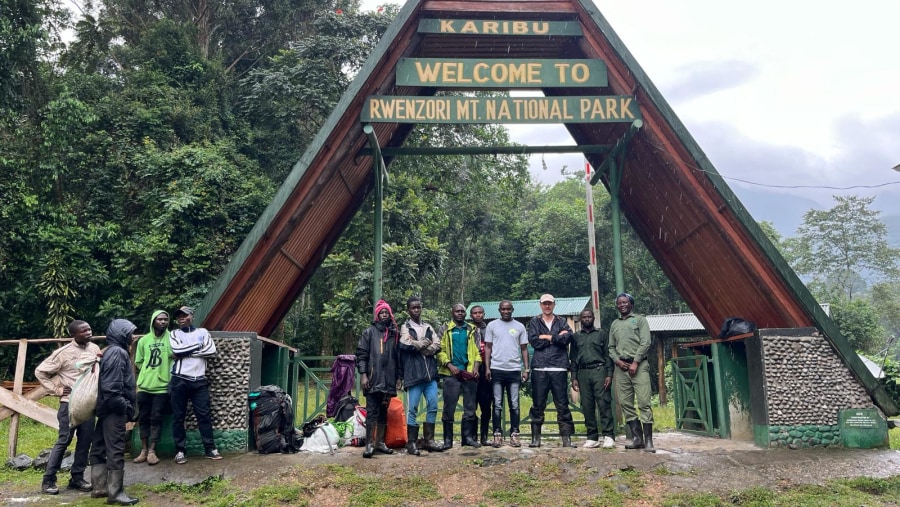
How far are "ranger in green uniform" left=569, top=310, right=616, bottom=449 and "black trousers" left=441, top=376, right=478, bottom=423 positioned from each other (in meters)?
1.39

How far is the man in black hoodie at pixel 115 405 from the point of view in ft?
19.4

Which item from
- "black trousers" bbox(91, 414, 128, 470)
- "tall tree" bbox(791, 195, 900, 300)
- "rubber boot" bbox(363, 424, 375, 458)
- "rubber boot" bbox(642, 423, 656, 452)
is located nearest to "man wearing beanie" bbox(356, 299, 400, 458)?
"rubber boot" bbox(363, 424, 375, 458)

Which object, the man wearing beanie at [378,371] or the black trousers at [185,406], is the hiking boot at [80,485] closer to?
the black trousers at [185,406]

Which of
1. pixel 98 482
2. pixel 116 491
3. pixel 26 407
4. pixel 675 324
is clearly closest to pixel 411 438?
pixel 116 491

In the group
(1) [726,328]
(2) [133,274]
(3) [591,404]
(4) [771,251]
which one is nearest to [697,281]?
(1) [726,328]

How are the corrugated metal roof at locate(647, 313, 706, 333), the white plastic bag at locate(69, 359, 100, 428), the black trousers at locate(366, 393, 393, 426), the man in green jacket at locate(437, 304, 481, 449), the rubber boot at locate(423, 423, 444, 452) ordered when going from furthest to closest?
1. the corrugated metal roof at locate(647, 313, 706, 333)
2. the man in green jacket at locate(437, 304, 481, 449)
3. the rubber boot at locate(423, 423, 444, 452)
4. the black trousers at locate(366, 393, 393, 426)
5. the white plastic bag at locate(69, 359, 100, 428)

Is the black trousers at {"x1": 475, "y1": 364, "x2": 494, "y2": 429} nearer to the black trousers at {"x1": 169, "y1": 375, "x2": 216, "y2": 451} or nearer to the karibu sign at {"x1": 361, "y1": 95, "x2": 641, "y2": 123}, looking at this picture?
the black trousers at {"x1": 169, "y1": 375, "x2": 216, "y2": 451}

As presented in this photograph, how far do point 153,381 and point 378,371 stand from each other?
256cm

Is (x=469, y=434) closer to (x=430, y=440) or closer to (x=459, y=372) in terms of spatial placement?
(x=430, y=440)

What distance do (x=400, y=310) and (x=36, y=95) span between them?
1218cm

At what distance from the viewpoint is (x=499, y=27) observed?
909 centimetres

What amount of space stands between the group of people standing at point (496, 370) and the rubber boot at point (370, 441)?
0.01 m

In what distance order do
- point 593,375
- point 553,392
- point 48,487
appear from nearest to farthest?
point 48,487
point 553,392
point 593,375

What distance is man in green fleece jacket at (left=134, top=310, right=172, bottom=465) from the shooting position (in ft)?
24.0
